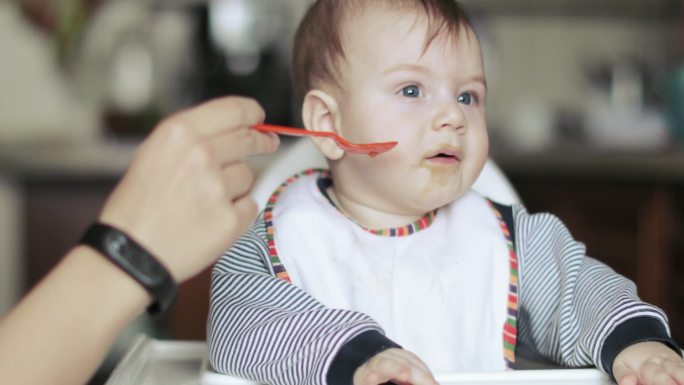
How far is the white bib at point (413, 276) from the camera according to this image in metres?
0.94

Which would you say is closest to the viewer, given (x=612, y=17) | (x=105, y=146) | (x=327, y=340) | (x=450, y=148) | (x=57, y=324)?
(x=57, y=324)

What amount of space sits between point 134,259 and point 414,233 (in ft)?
1.47

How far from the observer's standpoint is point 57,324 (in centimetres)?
61

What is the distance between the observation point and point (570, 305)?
0.91 metres

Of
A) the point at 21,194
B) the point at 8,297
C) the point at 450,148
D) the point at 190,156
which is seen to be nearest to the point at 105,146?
the point at 21,194

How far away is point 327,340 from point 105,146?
6.12ft

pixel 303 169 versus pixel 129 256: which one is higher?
pixel 129 256

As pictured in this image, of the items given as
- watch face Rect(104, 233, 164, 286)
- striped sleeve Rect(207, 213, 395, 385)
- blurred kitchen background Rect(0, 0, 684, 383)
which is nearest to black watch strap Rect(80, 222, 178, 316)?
watch face Rect(104, 233, 164, 286)

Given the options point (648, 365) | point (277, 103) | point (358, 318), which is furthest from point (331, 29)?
point (277, 103)

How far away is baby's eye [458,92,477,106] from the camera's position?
3.19ft

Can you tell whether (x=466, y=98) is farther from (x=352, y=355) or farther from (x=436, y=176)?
(x=352, y=355)

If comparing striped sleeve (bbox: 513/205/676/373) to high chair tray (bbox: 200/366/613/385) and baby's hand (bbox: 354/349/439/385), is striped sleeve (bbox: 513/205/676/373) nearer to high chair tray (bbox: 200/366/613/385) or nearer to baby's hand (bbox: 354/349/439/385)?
high chair tray (bbox: 200/366/613/385)

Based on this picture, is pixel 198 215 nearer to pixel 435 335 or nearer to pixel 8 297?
pixel 435 335

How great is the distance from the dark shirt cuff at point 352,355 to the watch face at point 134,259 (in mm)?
182
